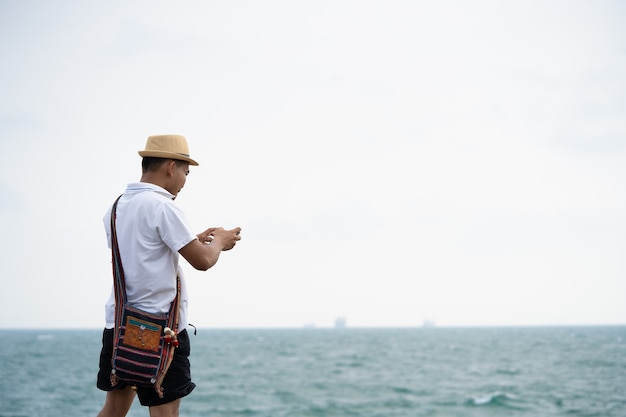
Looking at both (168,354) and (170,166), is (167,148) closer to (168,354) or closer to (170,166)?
(170,166)

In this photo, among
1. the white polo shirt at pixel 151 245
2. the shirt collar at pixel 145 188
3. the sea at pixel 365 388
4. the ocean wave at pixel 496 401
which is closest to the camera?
the white polo shirt at pixel 151 245

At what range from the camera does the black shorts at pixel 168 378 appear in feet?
10.1

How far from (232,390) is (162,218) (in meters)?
35.4

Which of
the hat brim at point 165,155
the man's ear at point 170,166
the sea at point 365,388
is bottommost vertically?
the sea at point 365,388

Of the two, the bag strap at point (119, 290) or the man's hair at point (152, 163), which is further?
the man's hair at point (152, 163)

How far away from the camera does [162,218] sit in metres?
2.99

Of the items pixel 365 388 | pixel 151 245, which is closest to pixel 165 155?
pixel 151 245

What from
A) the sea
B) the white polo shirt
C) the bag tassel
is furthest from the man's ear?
the sea

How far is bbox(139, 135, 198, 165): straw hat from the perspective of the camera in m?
3.14

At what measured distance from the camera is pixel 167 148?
315 cm

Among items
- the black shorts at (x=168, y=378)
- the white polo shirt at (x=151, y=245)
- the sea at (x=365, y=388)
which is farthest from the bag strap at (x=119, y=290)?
the sea at (x=365, y=388)

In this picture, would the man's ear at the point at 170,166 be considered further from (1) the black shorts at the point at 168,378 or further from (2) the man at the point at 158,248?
(1) the black shorts at the point at 168,378

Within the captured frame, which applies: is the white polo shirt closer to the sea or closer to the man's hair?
the man's hair

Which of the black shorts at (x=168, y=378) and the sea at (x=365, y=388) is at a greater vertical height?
the black shorts at (x=168, y=378)
